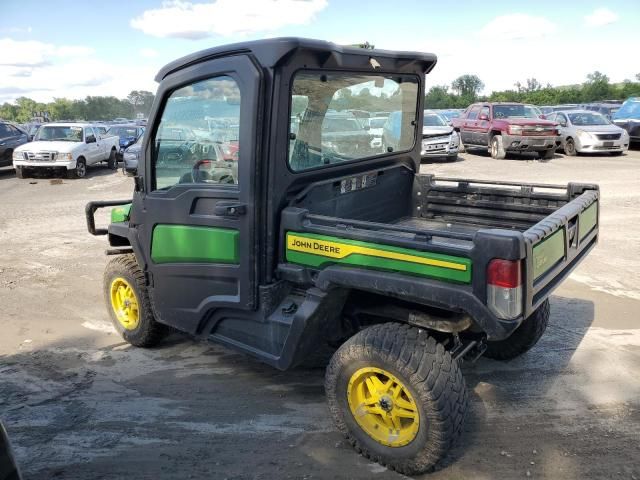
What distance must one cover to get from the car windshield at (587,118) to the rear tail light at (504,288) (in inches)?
721

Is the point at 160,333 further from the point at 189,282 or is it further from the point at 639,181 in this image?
the point at 639,181

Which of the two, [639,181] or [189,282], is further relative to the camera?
[639,181]

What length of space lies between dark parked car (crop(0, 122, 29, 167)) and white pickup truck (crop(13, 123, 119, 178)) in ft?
3.26

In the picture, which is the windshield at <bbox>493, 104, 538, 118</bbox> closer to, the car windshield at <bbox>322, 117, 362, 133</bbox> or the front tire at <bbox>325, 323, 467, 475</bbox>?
the car windshield at <bbox>322, 117, 362, 133</bbox>

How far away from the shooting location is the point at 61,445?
328 cm

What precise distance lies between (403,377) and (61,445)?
1.99 metres

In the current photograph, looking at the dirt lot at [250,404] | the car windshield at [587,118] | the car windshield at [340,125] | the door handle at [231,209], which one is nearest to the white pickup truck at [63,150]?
the dirt lot at [250,404]

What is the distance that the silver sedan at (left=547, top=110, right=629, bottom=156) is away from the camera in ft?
58.2

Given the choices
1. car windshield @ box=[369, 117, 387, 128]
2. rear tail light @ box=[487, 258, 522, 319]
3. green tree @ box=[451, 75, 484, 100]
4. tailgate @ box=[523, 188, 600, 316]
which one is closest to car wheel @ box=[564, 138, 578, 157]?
tailgate @ box=[523, 188, 600, 316]

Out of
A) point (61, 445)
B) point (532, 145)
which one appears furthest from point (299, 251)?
point (532, 145)

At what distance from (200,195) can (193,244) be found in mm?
338

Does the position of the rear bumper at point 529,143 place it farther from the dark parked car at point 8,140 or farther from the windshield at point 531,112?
the dark parked car at point 8,140

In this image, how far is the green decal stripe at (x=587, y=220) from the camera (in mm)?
3516

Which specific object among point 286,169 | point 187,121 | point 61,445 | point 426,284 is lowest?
point 61,445
